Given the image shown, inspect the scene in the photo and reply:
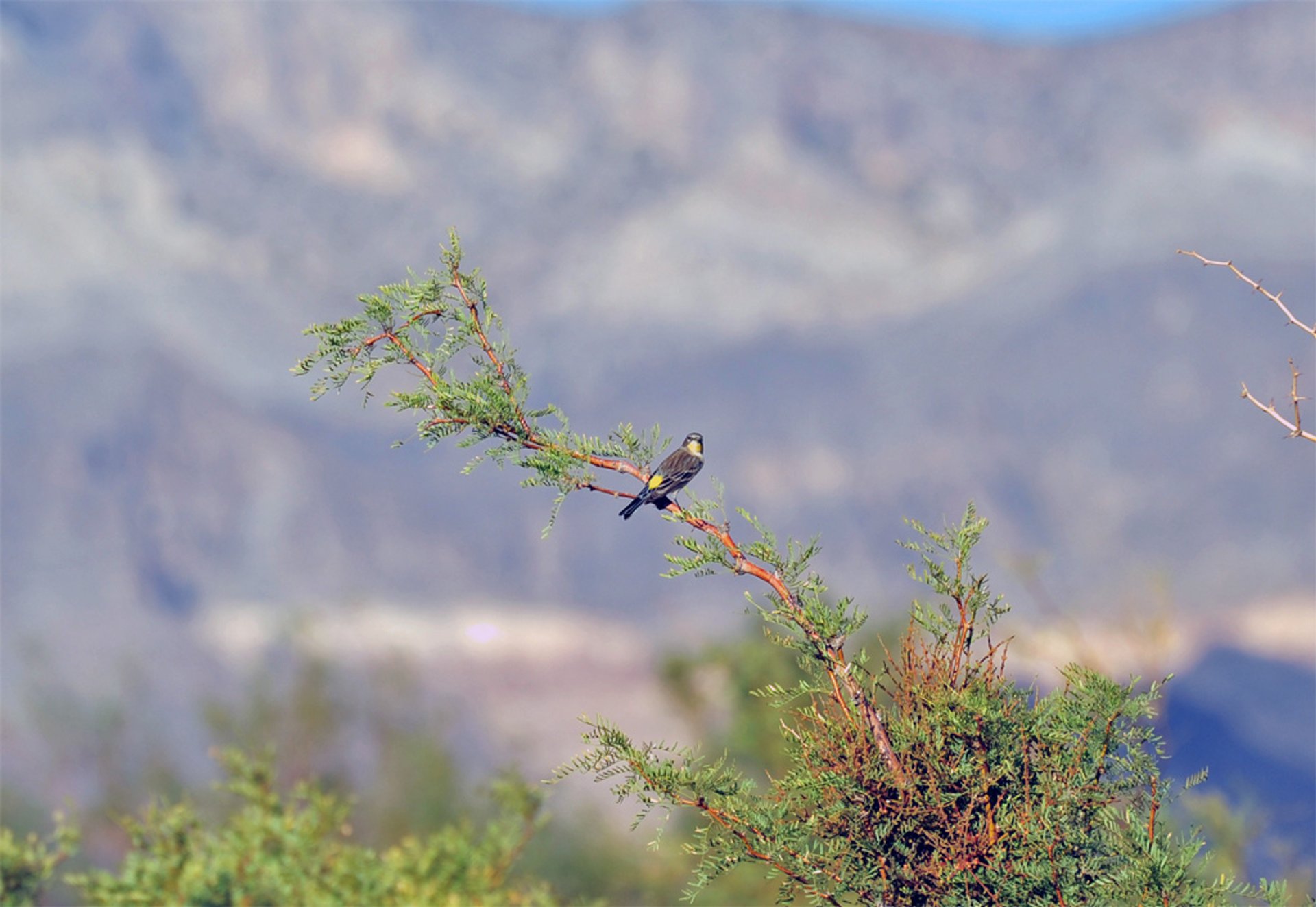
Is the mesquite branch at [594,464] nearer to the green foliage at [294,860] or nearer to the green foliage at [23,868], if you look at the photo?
the green foliage at [294,860]

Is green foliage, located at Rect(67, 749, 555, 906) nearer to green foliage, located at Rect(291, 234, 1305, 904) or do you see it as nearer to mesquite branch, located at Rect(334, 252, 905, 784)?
green foliage, located at Rect(291, 234, 1305, 904)

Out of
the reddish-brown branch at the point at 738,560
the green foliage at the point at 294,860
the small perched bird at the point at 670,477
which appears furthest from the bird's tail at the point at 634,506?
the green foliage at the point at 294,860

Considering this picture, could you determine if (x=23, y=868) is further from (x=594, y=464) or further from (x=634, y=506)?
(x=594, y=464)

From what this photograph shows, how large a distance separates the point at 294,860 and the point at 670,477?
476 cm

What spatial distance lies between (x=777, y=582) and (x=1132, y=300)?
107888 millimetres

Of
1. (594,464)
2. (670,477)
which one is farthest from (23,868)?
(594,464)

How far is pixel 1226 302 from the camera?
102 metres

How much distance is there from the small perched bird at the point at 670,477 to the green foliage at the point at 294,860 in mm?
3397

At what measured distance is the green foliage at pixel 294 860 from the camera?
9203 millimetres

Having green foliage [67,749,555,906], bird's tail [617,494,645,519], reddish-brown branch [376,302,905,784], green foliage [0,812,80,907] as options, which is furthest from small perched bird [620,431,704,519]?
green foliage [0,812,80,907]

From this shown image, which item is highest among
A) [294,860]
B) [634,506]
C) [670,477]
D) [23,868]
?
[670,477]

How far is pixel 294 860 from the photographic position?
375 inches

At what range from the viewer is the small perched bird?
5.34 m

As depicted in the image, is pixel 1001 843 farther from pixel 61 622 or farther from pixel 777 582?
pixel 61 622
